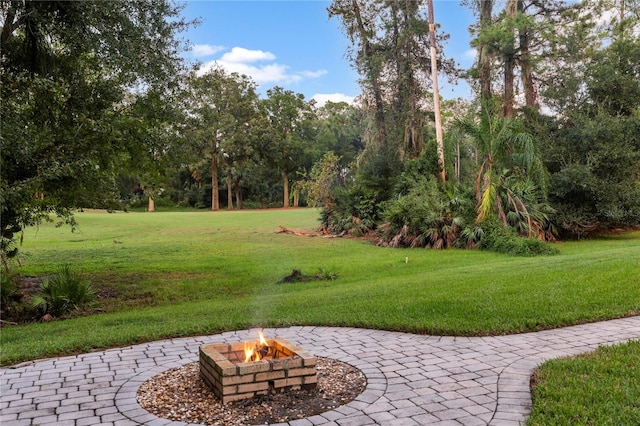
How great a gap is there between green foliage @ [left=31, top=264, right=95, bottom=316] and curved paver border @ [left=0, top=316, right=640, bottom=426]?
3539 mm

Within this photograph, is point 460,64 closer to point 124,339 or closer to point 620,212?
point 620,212

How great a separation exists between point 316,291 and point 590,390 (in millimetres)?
5851

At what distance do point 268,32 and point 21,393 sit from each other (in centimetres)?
949

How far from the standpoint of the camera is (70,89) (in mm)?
8531

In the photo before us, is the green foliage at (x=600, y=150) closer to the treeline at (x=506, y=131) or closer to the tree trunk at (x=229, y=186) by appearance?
the treeline at (x=506, y=131)

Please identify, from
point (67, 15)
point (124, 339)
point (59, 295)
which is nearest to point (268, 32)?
point (67, 15)

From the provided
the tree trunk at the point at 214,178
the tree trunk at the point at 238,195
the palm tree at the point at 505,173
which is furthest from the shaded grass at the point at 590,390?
the tree trunk at the point at 238,195

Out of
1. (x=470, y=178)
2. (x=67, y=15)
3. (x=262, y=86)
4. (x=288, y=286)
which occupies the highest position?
(x=262, y=86)

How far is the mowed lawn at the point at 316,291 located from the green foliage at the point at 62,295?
29 centimetres

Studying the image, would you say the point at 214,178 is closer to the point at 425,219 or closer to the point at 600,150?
the point at 425,219

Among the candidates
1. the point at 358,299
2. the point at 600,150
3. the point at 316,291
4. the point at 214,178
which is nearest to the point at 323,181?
the point at 600,150

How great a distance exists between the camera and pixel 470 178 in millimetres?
18781

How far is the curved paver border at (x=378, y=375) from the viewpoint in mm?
3408

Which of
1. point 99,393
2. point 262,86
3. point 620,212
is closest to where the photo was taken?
point 99,393
